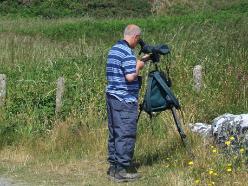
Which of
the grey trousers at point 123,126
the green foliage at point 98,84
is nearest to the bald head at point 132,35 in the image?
the grey trousers at point 123,126

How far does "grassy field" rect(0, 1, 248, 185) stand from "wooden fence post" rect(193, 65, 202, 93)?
0.33ft

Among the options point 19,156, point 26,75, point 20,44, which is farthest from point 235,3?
point 19,156

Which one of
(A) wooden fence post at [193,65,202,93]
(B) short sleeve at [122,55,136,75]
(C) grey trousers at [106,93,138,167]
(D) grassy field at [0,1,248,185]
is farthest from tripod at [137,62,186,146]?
(A) wooden fence post at [193,65,202,93]

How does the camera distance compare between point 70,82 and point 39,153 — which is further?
point 70,82

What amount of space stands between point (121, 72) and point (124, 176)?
127cm

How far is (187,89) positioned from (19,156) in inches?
122

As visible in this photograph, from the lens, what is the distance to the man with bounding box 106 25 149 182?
682 cm

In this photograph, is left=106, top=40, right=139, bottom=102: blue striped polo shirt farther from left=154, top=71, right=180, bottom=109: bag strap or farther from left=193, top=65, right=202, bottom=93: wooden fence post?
left=193, top=65, right=202, bottom=93: wooden fence post

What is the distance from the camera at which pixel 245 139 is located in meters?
7.04

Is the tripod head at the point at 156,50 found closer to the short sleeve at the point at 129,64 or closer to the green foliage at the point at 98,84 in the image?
the short sleeve at the point at 129,64

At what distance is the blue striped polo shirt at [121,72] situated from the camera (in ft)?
22.3

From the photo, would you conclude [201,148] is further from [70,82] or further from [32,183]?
[70,82]

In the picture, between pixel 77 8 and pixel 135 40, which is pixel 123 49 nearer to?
pixel 135 40

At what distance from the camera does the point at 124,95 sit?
22.5ft
